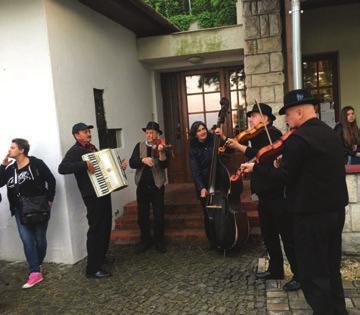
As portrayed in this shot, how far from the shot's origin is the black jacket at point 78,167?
4449 millimetres

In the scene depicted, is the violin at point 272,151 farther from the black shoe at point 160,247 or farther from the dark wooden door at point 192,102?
the dark wooden door at point 192,102

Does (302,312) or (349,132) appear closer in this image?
(302,312)

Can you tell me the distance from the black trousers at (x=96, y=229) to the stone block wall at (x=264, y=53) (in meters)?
2.75

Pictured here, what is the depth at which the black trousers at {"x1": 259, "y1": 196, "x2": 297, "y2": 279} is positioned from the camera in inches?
148

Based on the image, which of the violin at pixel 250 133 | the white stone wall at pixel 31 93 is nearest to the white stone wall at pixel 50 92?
the white stone wall at pixel 31 93

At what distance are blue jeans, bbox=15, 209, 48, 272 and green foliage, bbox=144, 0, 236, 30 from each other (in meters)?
6.16

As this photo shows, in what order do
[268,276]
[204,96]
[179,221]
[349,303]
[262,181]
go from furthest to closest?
[204,96]
[179,221]
[268,276]
[262,181]
[349,303]

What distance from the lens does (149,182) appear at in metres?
5.34

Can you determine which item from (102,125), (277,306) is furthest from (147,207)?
(277,306)

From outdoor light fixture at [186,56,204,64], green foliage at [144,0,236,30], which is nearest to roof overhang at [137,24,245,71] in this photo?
outdoor light fixture at [186,56,204,64]

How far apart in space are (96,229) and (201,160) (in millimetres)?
1502

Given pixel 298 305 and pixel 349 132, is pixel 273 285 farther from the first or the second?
pixel 349 132

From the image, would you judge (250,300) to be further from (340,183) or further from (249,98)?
(249,98)

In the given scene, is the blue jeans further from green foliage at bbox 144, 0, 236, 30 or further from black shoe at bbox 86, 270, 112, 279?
green foliage at bbox 144, 0, 236, 30
